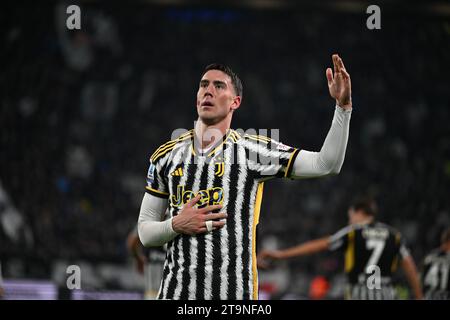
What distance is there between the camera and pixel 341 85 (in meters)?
3.41

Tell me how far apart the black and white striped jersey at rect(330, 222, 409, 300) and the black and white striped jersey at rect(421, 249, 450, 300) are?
2.06 ft

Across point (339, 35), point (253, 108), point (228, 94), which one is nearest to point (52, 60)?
point (253, 108)

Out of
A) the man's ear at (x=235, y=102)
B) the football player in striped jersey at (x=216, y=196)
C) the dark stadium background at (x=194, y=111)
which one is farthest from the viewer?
the dark stadium background at (x=194, y=111)

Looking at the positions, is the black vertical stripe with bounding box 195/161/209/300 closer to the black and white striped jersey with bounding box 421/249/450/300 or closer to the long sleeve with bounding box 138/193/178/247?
the long sleeve with bounding box 138/193/178/247

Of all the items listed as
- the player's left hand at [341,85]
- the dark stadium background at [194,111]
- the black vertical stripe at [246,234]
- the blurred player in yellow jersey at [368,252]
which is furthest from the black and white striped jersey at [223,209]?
the dark stadium background at [194,111]

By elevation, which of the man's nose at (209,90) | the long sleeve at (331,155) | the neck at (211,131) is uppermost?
the man's nose at (209,90)

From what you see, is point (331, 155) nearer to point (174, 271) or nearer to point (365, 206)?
point (174, 271)

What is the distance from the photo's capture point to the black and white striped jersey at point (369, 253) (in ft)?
25.2

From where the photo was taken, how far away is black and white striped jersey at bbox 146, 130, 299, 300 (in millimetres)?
3658

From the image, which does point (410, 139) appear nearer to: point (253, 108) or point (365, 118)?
point (365, 118)

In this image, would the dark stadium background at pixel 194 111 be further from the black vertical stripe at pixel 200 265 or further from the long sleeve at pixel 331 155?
the long sleeve at pixel 331 155

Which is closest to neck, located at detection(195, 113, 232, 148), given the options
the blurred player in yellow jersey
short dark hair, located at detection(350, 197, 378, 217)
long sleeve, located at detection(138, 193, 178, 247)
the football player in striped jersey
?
the football player in striped jersey

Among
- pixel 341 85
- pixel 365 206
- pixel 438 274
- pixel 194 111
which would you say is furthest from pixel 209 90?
pixel 194 111

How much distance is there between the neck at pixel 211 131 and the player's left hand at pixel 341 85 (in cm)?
66
